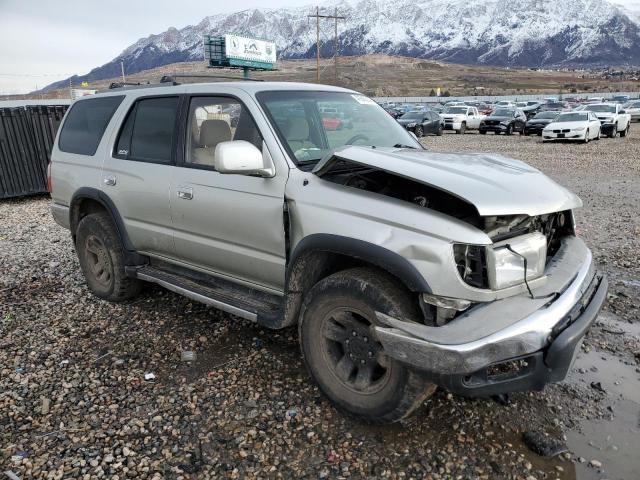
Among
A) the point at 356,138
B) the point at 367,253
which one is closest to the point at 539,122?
the point at 356,138

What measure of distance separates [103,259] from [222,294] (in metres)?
1.79

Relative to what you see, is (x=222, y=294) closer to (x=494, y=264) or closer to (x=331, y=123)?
(x=331, y=123)

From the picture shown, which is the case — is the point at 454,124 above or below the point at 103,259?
below

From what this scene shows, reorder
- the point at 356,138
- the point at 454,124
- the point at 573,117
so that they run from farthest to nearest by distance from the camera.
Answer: the point at 454,124 < the point at 573,117 < the point at 356,138

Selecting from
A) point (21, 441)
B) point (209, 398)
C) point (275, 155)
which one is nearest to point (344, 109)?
point (275, 155)

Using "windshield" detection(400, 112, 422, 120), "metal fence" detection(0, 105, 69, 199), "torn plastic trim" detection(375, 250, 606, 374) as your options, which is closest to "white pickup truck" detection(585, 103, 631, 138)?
"windshield" detection(400, 112, 422, 120)

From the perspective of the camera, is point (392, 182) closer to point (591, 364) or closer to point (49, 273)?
point (591, 364)

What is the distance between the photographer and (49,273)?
601cm

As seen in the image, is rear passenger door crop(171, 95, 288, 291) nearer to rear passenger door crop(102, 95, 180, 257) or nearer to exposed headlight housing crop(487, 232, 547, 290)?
rear passenger door crop(102, 95, 180, 257)

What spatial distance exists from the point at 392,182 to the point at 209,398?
6.00ft

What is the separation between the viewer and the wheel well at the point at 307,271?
313 cm

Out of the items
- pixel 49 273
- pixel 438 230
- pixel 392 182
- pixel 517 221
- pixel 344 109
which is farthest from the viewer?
pixel 49 273

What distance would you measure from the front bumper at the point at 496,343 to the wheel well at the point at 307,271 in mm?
581

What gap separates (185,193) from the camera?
3.84 metres
